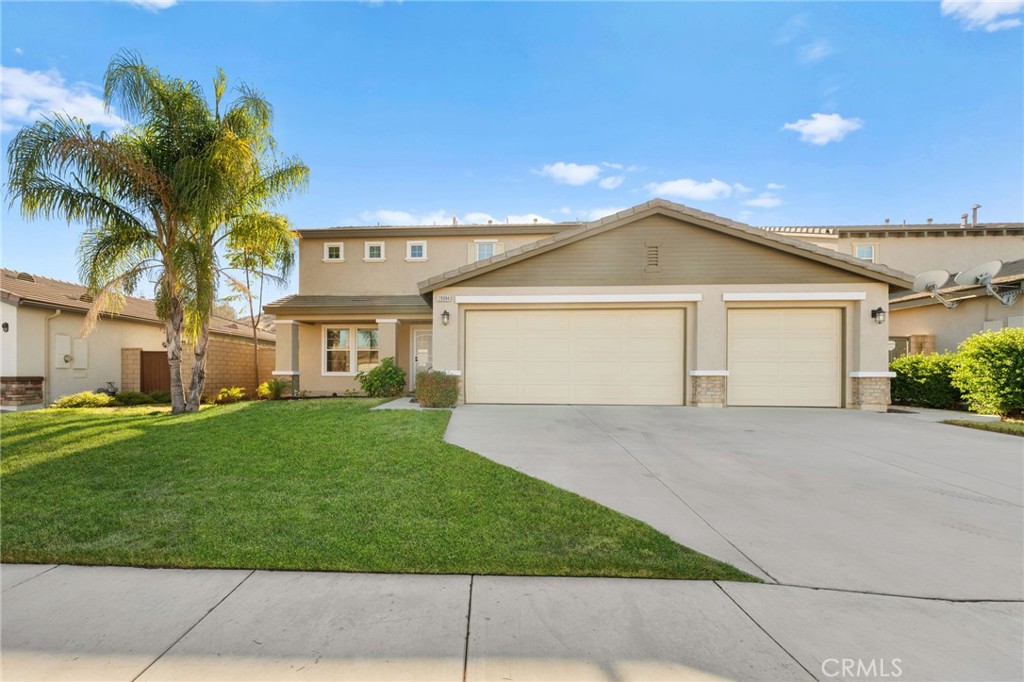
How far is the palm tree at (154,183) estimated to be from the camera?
8516 millimetres

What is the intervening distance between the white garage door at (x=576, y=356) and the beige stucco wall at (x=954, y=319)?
9.66 metres

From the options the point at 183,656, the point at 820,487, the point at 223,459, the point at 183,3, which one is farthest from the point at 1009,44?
the point at 183,3

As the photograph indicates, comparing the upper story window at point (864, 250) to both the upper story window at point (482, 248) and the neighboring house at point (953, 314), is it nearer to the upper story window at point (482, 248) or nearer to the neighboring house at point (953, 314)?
the neighboring house at point (953, 314)

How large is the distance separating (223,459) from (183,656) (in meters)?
4.10

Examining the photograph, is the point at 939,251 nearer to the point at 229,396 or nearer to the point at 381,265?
the point at 381,265

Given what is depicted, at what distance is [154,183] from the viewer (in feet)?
30.0

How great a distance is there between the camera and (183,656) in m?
2.15

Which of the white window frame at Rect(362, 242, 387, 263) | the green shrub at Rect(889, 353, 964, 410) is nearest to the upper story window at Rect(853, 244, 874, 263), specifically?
the green shrub at Rect(889, 353, 964, 410)

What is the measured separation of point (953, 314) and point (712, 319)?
947 cm

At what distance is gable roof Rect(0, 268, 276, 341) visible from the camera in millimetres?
11906

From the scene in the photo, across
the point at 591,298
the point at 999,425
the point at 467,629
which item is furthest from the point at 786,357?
the point at 467,629

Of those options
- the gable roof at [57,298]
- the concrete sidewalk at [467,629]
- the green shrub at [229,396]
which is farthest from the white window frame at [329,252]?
the concrete sidewalk at [467,629]

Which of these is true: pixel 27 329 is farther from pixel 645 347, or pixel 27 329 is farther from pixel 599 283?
pixel 645 347

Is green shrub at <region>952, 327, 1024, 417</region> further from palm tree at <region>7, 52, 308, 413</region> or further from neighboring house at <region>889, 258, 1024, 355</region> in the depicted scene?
palm tree at <region>7, 52, 308, 413</region>
